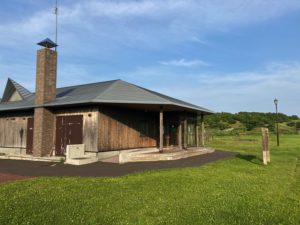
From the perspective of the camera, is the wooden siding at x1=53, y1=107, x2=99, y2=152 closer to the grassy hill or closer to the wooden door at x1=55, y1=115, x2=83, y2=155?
the wooden door at x1=55, y1=115, x2=83, y2=155

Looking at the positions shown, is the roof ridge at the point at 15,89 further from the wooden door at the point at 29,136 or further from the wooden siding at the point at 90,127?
the wooden siding at the point at 90,127

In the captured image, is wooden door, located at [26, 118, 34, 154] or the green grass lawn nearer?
the green grass lawn

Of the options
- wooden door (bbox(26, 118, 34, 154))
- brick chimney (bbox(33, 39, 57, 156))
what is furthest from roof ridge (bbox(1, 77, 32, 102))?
brick chimney (bbox(33, 39, 57, 156))

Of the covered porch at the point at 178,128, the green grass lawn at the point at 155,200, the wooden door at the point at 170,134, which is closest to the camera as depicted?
the green grass lawn at the point at 155,200

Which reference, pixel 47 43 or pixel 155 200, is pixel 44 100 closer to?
pixel 47 43

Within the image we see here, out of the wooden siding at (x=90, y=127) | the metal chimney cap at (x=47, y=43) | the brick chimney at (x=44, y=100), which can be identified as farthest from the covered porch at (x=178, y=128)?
the metal chimney cap at (x=47, y=43)

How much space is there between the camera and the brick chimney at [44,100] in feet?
60.0

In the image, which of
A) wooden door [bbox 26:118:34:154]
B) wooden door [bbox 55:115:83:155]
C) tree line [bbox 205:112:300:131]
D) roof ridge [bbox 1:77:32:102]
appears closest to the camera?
wooden door [bbox 55:115:83:155]

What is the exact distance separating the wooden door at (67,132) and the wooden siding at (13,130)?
369 cm

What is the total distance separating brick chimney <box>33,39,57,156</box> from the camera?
18.3 meters

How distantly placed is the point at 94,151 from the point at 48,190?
8.19 m

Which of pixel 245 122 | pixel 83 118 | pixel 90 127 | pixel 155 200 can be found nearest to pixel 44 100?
pixel 83 118

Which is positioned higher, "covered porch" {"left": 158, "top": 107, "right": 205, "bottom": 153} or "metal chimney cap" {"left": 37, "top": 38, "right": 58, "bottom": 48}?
"metal chimney cap" {"left": 37, "top": 38, "right": 58, "bottom": 48}

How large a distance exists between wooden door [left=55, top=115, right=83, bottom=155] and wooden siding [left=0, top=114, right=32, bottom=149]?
3692 mm
